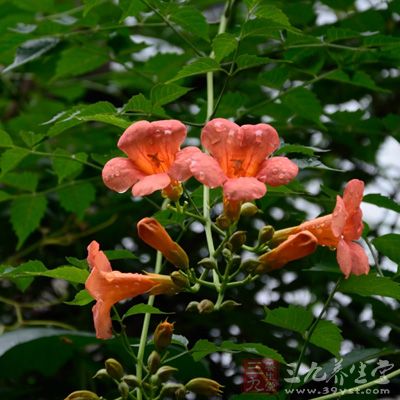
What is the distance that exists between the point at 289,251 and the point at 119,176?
442 millimetres

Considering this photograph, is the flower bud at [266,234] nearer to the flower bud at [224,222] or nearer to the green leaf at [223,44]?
the flower bud at [224,222]

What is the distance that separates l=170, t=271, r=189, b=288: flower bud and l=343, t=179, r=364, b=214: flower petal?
416mm

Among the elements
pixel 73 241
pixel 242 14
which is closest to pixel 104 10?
pixel 242 14

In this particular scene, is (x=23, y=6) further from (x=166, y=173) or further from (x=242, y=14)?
(x=166, y=173)

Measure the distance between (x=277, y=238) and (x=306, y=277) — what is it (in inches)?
55.9

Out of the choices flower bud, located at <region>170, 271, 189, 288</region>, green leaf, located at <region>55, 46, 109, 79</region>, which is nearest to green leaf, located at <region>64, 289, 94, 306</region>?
flower bud, located at <region>170, 271, 189, 288</region>

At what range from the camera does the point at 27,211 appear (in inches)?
121

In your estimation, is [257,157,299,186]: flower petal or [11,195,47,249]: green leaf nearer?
[257,157,299,186]: flower petal

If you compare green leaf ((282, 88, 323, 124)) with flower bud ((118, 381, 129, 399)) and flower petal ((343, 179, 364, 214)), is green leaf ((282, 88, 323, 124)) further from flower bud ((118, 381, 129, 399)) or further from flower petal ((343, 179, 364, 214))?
flower bud ((118, 381, 129, 399))

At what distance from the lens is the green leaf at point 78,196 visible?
3.15 metres

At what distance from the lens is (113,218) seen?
3.53 m

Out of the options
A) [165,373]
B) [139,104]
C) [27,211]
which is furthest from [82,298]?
[27,211]

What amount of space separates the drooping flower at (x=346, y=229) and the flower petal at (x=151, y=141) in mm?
387

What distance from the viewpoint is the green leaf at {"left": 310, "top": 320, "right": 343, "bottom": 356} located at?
2.12 metres
